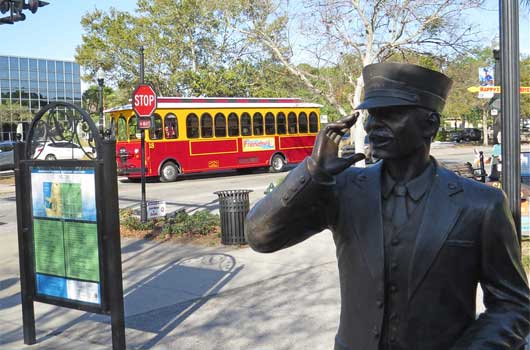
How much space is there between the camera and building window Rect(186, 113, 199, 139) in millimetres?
23719

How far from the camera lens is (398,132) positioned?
183cm

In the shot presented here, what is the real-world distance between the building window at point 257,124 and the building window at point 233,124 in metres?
0.92

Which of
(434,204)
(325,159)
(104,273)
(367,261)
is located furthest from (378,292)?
(104,273)

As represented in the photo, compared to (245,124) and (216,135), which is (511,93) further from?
(245,124)

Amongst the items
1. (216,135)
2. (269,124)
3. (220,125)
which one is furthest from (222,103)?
(269,124)

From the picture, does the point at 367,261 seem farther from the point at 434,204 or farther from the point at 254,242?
the point at 254,242

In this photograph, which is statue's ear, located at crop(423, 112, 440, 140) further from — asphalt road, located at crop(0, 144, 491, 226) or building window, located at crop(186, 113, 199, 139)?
building window, located at crop(186, 113, 199, 139)

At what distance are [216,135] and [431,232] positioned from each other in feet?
75.9

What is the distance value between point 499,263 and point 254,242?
2.71ft

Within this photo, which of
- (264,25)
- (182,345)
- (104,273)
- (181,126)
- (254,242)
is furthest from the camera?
(181,126)

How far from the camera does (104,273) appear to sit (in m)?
5.39

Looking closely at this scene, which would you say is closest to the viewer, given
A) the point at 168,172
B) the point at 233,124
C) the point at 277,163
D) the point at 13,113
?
the point at 168,172

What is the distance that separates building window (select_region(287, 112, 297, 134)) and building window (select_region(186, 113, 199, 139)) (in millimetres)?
4965

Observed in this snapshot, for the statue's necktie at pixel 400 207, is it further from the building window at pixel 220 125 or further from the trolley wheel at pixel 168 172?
the building window at pixel 220 125
